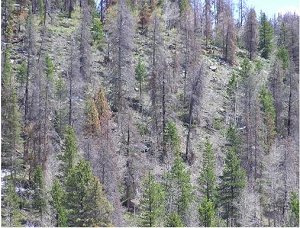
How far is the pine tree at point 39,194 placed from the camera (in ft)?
137

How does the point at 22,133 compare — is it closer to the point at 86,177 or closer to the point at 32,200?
the point at 32,200

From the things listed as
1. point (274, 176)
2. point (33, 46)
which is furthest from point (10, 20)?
point (274, 176)

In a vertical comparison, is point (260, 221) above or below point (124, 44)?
below

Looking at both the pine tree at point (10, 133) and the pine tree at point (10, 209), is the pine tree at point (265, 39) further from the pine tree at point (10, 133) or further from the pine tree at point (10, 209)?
the pine tree at point (10, 209)

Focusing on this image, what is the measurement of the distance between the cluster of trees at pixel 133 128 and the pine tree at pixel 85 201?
0.08m

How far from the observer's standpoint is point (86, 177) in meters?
33.9

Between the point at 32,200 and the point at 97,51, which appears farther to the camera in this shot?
the point at 97,51

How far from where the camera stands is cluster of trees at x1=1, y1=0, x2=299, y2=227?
4209cm

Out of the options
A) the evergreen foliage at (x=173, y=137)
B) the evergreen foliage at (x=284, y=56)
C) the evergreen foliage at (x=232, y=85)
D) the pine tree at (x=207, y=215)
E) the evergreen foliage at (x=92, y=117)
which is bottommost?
the pine tree at (x=207, y=215)

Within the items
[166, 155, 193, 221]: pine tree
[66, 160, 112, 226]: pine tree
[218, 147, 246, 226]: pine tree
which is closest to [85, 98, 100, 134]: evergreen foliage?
[166, 155, 193, 221]: pine tree

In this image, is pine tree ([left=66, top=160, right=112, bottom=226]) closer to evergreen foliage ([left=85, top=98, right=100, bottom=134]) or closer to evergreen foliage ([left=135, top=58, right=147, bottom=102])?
evergreen foliage ([left=85, top=98, right=100, bottom=134])

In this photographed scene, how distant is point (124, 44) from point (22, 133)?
16.5m

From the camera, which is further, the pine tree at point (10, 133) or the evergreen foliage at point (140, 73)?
the evergreen foliage at point (140, 73)

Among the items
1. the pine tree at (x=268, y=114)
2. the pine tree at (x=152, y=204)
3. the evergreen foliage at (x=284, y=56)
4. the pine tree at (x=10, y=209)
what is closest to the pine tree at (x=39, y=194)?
the pine tree at (x=10, y=209)
